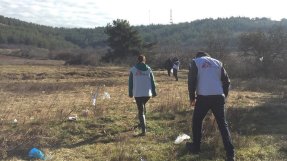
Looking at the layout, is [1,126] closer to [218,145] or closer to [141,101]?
[141,101]

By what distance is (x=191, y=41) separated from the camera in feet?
506

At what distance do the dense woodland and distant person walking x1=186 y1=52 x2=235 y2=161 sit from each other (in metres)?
36.2

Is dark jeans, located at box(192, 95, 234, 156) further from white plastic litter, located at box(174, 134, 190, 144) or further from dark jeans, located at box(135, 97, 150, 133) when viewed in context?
dark jeans, located at box(135, 97, 150, 133)

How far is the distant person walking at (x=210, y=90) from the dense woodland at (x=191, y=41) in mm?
Result: 36161

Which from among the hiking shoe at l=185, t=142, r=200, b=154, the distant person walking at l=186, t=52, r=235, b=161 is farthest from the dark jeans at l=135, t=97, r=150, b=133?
the distant person walking at l=186, t=52, r=235, b=161

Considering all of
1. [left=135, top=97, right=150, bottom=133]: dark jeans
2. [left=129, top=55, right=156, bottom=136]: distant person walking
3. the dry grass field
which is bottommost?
the dry grass field

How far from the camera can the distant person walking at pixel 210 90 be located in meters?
8.89

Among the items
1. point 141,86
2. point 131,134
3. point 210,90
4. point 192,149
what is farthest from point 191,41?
point 210,90

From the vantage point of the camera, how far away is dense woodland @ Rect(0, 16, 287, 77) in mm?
47312

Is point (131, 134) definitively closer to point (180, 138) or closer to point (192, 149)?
point (180, 138)

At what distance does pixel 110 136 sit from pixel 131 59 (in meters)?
57.7

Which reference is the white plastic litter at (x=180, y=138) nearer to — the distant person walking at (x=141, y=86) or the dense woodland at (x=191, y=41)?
the distant person walking at (x=141, y=86)

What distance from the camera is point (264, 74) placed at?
4494cm

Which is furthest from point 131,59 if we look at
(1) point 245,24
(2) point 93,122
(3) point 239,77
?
(1) point 245,24
